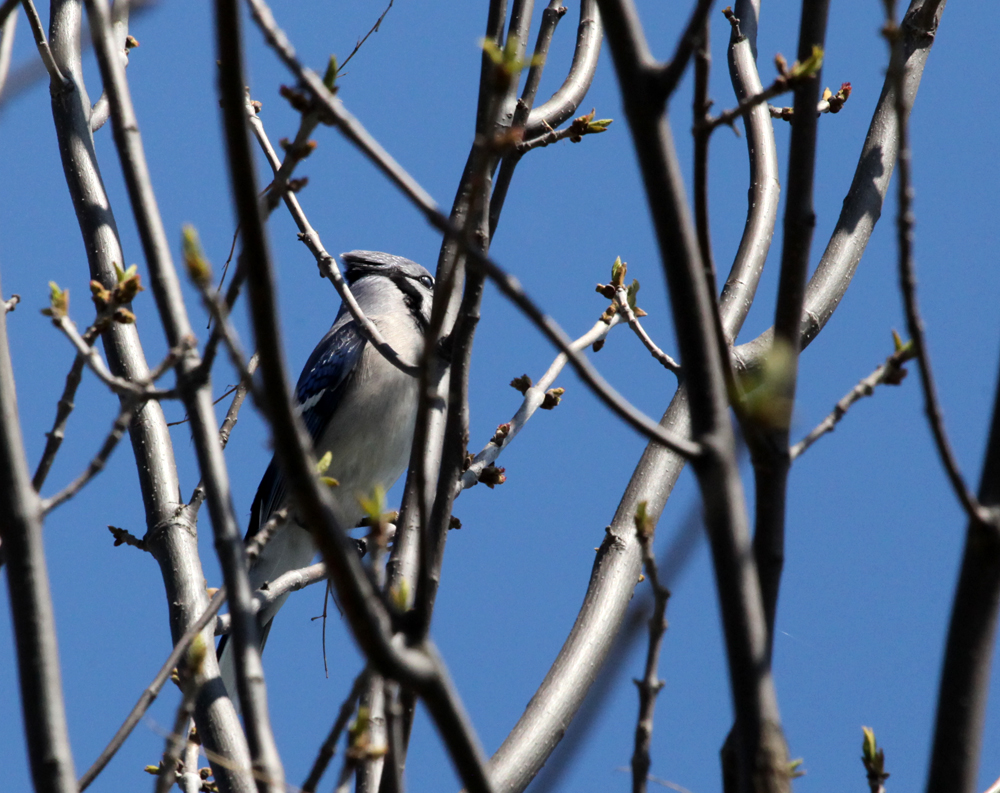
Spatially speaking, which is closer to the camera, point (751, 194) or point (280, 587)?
point (280, 587)

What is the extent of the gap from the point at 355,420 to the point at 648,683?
11.6 ft

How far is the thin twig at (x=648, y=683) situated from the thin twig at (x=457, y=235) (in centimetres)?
14

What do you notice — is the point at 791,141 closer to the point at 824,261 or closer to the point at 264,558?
the point at 824,261

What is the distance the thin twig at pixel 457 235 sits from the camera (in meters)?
1.07

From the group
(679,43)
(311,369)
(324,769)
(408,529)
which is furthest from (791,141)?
(311,369)

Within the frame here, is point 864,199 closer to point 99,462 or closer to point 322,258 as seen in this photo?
point 322,258

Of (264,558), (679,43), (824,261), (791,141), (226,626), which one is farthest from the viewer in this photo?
(264,558)

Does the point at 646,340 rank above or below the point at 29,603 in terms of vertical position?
above

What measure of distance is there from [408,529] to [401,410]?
2.46 m

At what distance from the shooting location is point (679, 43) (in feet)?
3.76

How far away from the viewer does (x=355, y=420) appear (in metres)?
4.67

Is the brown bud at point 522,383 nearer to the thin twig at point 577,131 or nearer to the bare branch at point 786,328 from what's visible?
the thin twig at point 577,131

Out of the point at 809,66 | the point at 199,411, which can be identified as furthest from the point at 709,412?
the point at 199,411

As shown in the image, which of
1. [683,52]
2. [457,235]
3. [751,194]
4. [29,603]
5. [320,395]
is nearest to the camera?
[457,235]
